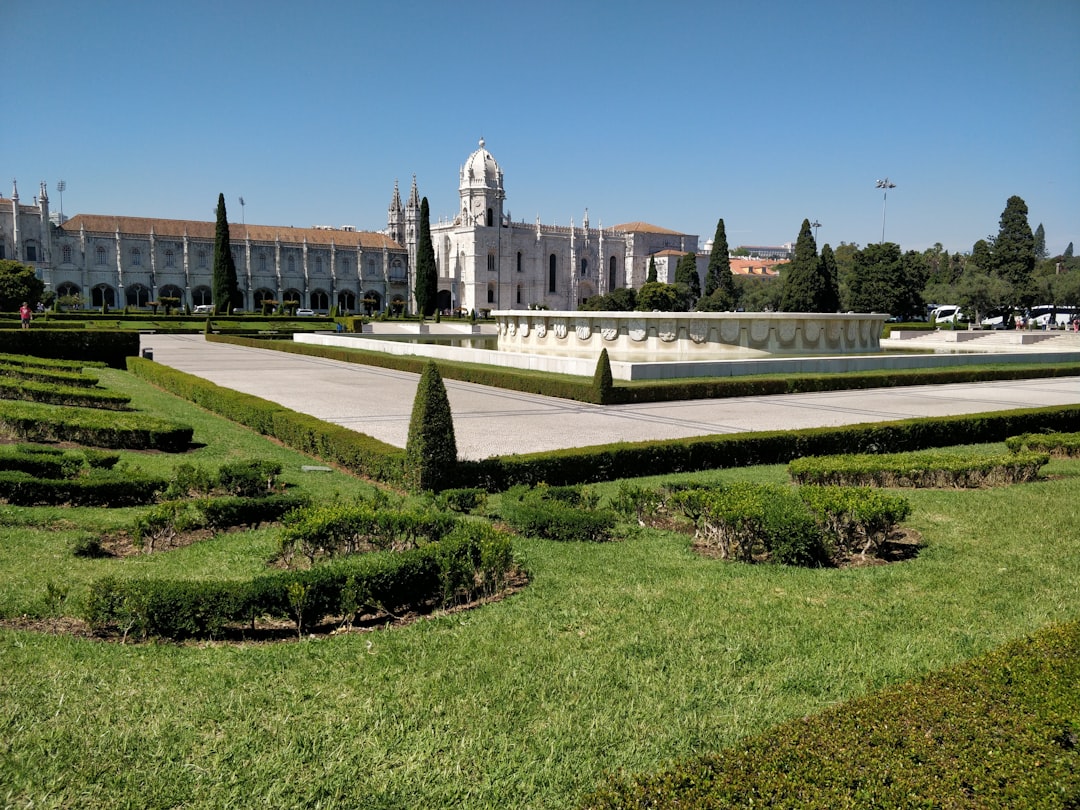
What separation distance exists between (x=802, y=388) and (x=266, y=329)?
30.1m

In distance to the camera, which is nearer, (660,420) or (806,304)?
(660,420)

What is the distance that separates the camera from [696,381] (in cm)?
1551

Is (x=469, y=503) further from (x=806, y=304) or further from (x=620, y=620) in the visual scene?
(x=806, y=304)

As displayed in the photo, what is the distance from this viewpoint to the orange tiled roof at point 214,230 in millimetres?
63781

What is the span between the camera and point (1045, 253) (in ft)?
446

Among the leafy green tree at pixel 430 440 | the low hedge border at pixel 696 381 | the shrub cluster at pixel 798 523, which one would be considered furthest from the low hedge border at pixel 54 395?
the shrub cluster at pixel 798 523

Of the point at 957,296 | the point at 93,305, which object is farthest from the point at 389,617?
the point at 93,305

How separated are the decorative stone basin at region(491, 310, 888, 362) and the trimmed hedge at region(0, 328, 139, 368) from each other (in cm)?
1112

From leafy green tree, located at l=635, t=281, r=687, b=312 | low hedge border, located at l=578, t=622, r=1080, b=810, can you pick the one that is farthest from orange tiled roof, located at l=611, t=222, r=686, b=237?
low hedge border, located at l=578, t=622, r=1080, b=810

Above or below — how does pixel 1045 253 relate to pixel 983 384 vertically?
above

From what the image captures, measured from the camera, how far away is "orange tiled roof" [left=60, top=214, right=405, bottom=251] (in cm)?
6378

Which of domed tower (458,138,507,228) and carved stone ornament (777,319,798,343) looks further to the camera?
domed tower (458,138,507,228)

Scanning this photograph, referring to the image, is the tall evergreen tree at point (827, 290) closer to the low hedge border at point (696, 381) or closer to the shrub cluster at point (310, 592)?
the low hedge border at point (696, 381)

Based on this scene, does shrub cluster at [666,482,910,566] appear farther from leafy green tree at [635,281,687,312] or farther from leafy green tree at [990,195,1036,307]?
leafy green tree at [635,281,687,312]
